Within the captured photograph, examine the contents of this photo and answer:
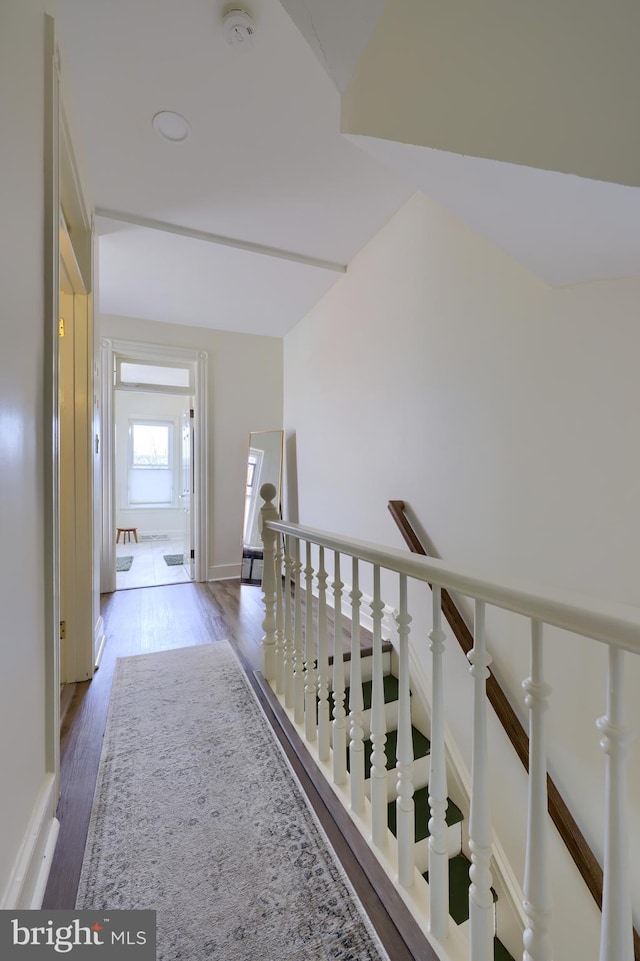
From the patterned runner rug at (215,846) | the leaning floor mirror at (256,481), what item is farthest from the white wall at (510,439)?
the leaning floor mirror at (256,481)

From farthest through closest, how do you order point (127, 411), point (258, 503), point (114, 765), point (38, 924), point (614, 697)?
point (127, 411), point (258, 503), point (114, 765), point (38, 924), point (614, 697)

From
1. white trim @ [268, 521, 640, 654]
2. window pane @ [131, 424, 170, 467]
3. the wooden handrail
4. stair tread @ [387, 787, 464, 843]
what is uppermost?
window pane @ [131, 424, 170, 467]

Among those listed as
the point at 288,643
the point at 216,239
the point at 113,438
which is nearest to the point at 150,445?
the point at 113,438

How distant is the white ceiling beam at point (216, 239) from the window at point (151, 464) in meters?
4.88

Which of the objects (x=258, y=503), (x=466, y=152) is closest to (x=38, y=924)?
(x=466, y=152)

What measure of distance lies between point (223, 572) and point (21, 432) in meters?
3.40

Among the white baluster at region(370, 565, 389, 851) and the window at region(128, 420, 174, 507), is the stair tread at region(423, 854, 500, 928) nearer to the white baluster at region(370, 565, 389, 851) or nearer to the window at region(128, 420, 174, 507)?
the white baluster at region(370, 565, 389, 851)

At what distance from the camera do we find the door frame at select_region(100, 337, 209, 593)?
3588mm

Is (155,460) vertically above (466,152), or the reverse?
(466,152)

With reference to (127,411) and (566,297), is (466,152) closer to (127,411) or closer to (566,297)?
(566,297)

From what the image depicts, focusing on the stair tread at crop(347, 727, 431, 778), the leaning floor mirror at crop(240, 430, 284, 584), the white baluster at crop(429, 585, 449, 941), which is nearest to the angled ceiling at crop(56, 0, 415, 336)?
the leaning floor mirror at crop(240, 430, 284, 584)

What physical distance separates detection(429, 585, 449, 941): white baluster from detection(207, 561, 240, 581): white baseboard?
3.50m

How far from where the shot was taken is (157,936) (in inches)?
36.0

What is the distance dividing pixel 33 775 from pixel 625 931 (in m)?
1.27
